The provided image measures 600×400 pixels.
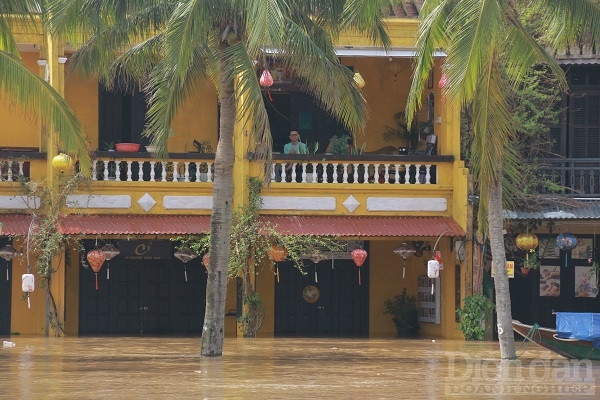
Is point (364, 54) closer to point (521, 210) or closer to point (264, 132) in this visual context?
point (521, 210)

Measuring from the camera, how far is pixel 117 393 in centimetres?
1444

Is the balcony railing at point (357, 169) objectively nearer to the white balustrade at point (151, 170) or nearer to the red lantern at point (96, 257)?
the white balustrade at point (151, 170)

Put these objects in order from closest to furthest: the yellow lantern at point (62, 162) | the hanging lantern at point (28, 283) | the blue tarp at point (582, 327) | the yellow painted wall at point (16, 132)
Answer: the blue tarp at point (582, 327) < the hanging lantern at point (28, 283) < the yellow lantern at point (62, 162) < the yellow painted wall at point (16, 132)

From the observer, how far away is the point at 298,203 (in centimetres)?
2475

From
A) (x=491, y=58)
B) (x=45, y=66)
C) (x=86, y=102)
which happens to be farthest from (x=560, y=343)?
(x=86, y=102)

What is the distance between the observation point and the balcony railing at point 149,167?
24.3m

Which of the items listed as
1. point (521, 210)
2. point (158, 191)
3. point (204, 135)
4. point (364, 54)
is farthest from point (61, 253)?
point (521, 210)

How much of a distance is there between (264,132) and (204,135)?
924cm

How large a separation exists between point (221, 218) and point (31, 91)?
3.80 meters

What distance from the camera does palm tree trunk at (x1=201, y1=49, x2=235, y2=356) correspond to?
18875 millimetres

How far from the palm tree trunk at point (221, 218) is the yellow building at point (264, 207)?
16.2 feet

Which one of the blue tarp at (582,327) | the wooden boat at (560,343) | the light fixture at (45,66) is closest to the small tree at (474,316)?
the blue tarp at (582,327)

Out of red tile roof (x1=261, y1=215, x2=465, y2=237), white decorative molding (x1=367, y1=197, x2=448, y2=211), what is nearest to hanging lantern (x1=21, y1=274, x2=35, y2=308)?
red tile roof (x1=261, y1=215, x2=465, y2=237)

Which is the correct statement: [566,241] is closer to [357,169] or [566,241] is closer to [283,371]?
[357,169]
